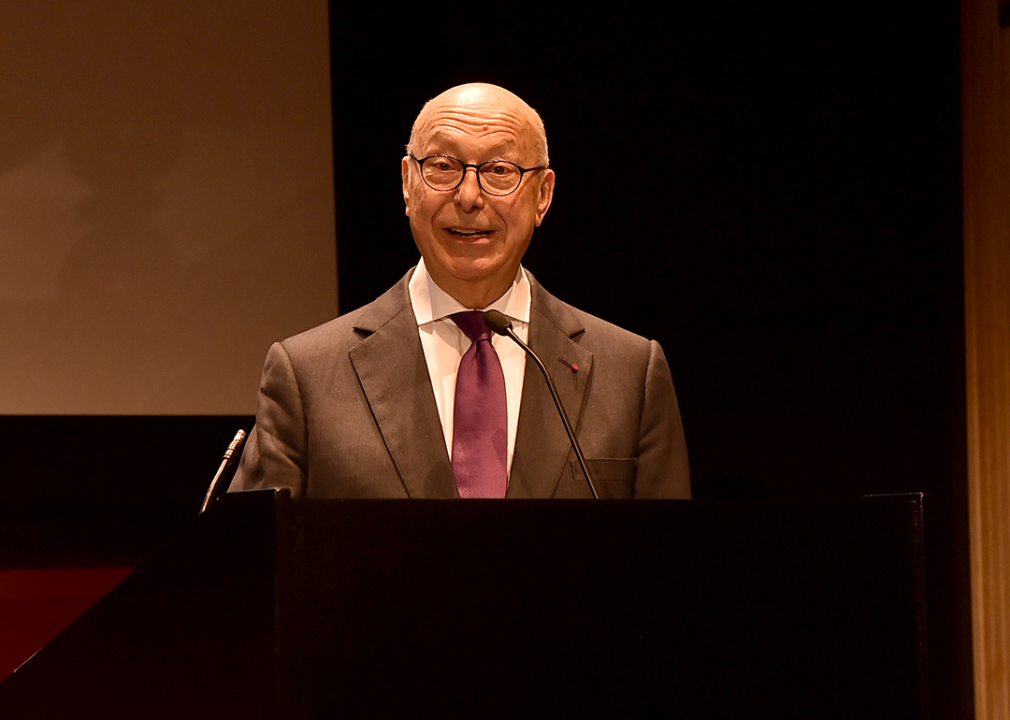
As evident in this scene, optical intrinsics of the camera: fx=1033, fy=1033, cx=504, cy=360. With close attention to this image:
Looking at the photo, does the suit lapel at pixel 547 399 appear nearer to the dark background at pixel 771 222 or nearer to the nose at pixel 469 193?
the nose at pixel 469 193

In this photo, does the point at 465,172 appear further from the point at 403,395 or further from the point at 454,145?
the point at 403,395

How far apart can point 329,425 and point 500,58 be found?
160 cm

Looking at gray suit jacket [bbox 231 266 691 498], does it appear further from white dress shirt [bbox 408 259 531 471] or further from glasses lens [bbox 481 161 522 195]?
glasses lens [bbox 481 161 522 195]

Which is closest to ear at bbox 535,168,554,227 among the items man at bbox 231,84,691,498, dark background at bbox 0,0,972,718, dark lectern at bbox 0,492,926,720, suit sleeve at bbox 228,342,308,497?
man at bbox 231,84,691,498

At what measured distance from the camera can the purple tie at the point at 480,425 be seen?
1484 mm

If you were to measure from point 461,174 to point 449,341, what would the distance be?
0.84 ft

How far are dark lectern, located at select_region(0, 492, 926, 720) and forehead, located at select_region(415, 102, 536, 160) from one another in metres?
0.80

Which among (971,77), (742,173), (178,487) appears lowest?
(178,487)

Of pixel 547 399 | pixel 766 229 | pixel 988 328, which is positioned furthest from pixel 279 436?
pixel 988 328

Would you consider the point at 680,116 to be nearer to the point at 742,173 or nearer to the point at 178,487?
the point at 742,173

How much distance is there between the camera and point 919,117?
280 cm

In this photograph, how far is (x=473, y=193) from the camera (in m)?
1.56

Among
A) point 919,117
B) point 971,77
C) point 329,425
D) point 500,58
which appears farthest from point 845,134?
point 329,425

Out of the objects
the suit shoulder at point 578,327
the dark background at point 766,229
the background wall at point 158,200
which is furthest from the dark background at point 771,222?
the suit shoulder at point 578,327
